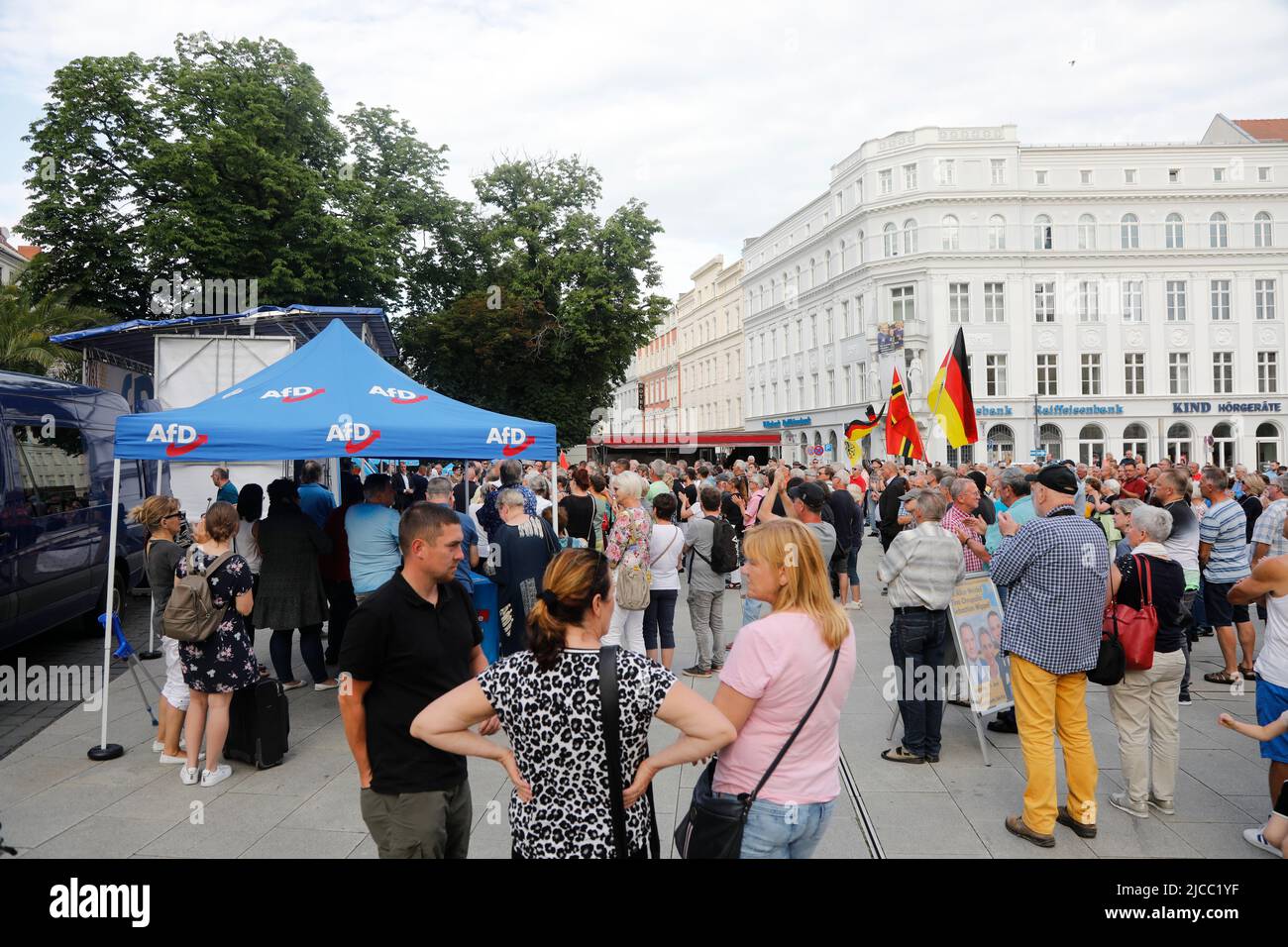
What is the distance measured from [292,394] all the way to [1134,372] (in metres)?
51.0

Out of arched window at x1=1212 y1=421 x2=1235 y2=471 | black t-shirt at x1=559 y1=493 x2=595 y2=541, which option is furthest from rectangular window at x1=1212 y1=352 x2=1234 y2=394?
black t-shirt at x1=559 y1=493 x2=595 y2=541

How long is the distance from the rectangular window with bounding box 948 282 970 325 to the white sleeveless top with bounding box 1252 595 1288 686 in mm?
46716

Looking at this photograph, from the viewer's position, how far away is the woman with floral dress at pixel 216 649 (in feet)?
17.3

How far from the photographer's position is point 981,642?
607 cm

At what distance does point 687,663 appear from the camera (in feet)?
28.4

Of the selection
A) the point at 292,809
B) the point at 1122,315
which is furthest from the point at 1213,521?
the point at 1122,315

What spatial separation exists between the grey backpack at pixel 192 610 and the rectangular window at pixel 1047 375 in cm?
4940

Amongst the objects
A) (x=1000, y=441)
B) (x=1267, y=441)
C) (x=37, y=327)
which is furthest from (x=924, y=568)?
(x=1267, y=441)

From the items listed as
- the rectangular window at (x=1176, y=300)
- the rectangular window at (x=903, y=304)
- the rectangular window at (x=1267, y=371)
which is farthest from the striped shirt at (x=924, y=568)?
the rectangular window at (x=1267, y=371)

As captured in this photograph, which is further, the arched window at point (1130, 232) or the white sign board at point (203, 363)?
the arched window at point (1130, 232)

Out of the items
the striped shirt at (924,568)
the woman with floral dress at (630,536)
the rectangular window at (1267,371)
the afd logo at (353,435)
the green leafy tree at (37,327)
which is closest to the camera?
the striped shirt at (924,568)

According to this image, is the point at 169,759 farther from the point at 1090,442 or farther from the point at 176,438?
the point at 1090,442

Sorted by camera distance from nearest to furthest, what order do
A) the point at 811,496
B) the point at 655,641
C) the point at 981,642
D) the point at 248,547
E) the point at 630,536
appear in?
the point at 981,642 < the point at 811,496 < the point at 630,536 < the point at 248,547 < the point at 655,641

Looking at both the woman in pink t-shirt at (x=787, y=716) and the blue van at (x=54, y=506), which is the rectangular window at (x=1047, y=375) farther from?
the woman in pink t-shirt at (x=787, y=716)
